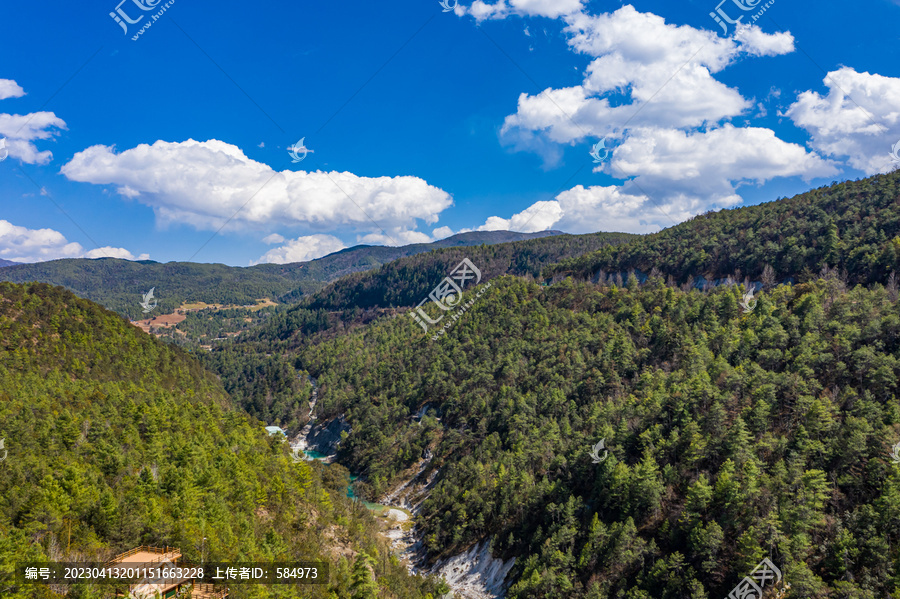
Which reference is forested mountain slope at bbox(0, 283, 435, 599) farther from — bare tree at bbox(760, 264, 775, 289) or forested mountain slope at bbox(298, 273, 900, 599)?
bare tree at bbox(760, 264, 775, 289)

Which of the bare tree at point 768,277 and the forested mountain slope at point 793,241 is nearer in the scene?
the forested mountain slope at point 793,241

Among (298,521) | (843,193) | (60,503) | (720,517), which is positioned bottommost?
(720,517)

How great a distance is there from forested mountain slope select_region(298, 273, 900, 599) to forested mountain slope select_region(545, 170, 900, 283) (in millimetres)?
10594

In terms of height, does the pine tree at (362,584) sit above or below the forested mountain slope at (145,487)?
below

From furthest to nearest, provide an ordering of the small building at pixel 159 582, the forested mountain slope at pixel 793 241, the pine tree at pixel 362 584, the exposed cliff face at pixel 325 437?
the exposed cliff face at pixel 325 437 < the forested mountain slope at pixel 793 241 < the pine tree at pixel 362 584 < the small building at pixel 159 582

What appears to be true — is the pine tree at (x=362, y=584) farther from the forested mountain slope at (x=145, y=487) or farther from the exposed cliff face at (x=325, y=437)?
the exposed cliff face at (x=325, y=437)

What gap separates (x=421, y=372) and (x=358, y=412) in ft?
79.6

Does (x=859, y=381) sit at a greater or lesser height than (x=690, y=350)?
lesser

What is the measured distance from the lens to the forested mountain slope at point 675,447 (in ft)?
159

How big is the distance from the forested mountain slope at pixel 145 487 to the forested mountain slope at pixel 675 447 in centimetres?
2182

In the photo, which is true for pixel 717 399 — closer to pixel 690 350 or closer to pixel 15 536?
pixel 690 350

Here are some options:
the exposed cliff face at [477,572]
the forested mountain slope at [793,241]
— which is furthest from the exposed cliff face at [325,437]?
the forested mountain slope at [793,241]

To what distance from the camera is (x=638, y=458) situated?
2766 inches

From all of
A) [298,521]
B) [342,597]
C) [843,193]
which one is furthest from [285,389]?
[843,193]
